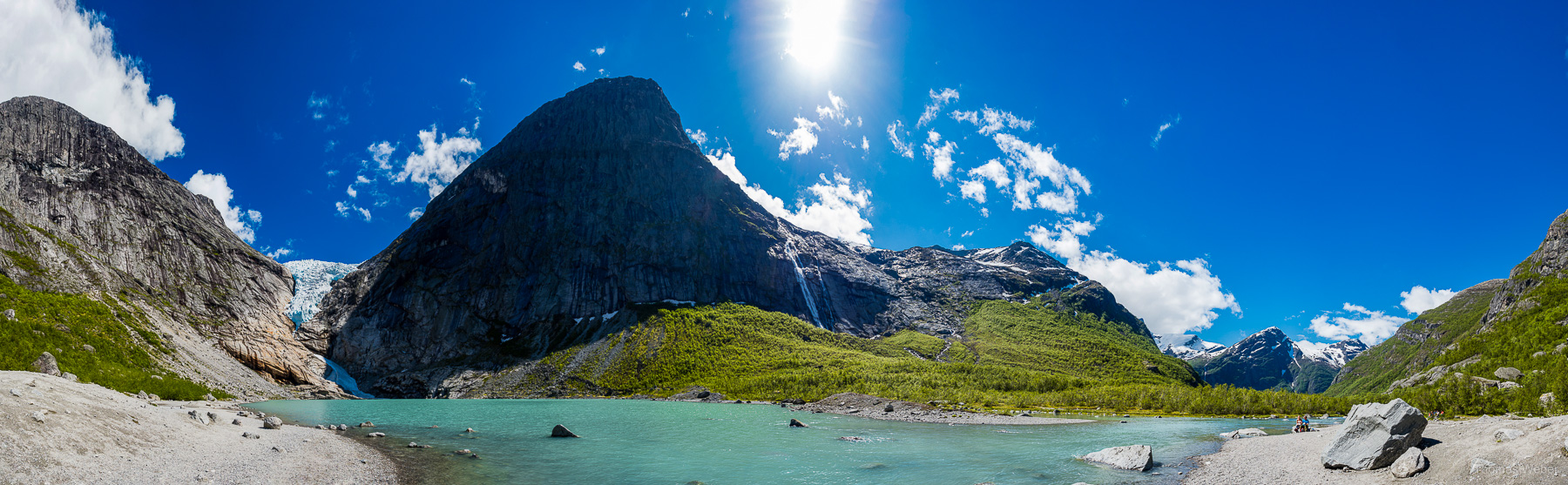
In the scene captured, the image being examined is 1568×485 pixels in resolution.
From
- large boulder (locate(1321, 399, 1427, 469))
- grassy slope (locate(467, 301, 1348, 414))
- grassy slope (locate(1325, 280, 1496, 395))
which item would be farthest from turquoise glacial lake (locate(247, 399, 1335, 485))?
grassy slope (locate(1325, 280, 1496, 395))

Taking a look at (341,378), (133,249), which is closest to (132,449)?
(133,249)

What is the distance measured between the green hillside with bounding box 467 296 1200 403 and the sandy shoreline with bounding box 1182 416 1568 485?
6670 cm

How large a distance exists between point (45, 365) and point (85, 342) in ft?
86.2

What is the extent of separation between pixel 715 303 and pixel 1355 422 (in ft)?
563

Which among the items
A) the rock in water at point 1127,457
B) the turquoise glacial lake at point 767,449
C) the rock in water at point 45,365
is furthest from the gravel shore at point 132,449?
the rock in water at point 1127,457

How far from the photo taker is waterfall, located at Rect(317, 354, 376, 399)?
142m

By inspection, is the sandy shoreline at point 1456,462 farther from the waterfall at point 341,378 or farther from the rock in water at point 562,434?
the waterfall at point 341,378

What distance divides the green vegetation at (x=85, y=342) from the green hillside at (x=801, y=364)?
63765 mm

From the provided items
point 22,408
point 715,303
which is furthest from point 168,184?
point 22,408

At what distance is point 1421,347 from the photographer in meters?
148

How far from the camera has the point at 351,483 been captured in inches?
869

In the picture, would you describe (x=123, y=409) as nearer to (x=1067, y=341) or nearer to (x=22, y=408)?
(x=22, y=408)

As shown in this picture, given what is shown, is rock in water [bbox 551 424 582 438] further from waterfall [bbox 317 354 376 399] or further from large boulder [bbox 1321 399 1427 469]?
waterfall [bbox 317 354 376 399]

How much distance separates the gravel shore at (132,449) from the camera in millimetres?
17234
